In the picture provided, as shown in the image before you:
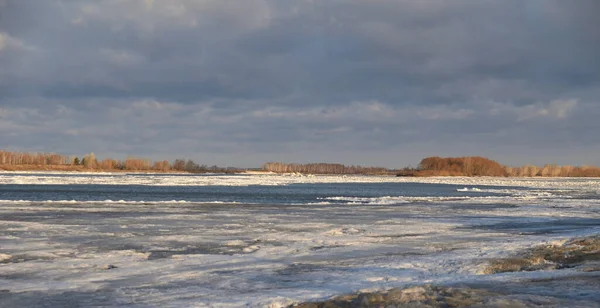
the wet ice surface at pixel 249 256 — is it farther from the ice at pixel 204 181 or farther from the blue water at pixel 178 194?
the ice at pixel 204 181

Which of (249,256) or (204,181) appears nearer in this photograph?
(249,256)

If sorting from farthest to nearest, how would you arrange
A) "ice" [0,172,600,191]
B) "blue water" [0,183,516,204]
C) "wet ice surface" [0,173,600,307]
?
1. "ice" [0,172,600,191]
2. "blue water" [0,183,516,204]
3. "wet ice surface" [0,173,600,307]

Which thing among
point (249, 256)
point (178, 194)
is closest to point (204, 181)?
point (178, 194)

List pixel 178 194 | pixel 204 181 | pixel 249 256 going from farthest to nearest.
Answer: pixel 204 181, pixel 178 194, pixel 249 256

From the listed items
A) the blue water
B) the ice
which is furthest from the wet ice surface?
the ice

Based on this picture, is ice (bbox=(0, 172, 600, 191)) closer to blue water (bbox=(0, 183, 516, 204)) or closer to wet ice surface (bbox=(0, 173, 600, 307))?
blue water (bbox=(0, 183, 516, 204))

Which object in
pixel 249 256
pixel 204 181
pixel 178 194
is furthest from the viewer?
pixel 204 181

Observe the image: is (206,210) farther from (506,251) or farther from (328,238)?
(506,251)

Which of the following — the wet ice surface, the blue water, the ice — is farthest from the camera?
the ice

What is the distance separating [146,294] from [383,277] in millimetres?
3807

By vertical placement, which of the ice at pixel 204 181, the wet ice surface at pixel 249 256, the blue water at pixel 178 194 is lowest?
the wet ice surface at pixel 249 256

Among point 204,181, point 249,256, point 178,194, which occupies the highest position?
point 204,181

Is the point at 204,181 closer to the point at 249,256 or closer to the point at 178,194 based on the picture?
the point at 178,194

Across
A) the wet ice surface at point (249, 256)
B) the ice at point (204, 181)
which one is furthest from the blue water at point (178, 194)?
the wet ice surface at point (249, 256)
